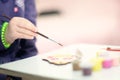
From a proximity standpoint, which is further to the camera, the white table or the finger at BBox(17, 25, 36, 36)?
the finger at BBox(17, 25, 36, 36)

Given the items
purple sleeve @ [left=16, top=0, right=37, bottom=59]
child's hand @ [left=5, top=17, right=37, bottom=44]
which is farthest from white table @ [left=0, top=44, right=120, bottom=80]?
purple sleeve @ [left=16, top=0, right=37, bottom=59]

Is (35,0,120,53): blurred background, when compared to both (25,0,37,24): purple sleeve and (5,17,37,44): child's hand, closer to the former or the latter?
(25,0,37,24): purple sleeve

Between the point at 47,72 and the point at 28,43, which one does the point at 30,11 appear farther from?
the point at 47,72

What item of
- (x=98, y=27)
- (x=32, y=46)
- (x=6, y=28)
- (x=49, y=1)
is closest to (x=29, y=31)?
(x=6, y=28)

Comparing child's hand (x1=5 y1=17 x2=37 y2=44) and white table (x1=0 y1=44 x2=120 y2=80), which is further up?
child's hand (x1=5 y1=17 x2=37 y2=44)

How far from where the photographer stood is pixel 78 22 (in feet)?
4.85

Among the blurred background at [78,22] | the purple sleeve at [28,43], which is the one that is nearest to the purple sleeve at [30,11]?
the purple sleeve at [28,43]

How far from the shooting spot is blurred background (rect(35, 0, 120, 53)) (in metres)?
1.37

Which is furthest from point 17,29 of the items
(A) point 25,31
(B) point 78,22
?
(B) point 78,22

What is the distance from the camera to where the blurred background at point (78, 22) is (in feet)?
4.50

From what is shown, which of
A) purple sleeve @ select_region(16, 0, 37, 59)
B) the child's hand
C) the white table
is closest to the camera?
the white table

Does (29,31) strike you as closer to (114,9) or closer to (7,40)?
(7,40)

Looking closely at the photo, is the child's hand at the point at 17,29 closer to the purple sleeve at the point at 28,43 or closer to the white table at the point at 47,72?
the white table at the point at 47,72

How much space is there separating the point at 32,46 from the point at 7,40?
0.73ft
